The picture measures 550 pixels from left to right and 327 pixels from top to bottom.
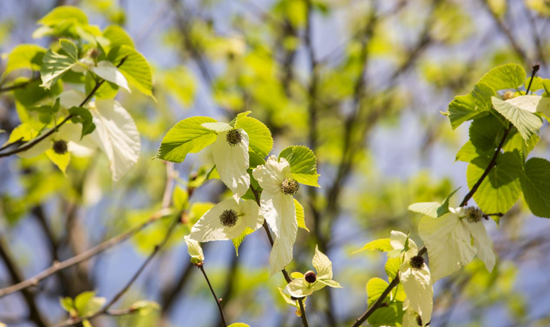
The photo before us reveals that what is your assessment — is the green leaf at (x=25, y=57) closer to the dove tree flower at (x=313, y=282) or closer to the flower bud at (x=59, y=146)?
the flower bud at (x=59, y=146)

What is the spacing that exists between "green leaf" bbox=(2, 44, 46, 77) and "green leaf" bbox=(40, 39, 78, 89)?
141mm

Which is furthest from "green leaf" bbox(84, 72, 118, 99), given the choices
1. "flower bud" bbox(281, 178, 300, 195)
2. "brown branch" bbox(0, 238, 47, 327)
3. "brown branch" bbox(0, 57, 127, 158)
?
"brown branch" bbox(0, 238, 47, 327)

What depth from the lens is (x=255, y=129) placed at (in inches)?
21.8

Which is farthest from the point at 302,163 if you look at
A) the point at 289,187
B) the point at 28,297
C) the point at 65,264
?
the point at 28,297

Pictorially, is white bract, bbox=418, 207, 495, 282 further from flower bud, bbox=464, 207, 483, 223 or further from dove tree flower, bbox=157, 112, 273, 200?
dove tree flower, bbox=157, 112, 273, 200

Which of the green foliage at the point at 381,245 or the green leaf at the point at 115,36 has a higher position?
the green leaf at the point at 115,36

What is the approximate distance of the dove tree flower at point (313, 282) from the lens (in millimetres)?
548

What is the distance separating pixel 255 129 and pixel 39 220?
2.01 meters

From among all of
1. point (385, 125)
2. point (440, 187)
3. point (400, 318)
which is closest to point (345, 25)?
point (385, 125)

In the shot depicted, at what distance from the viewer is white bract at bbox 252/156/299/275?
20.0 inches

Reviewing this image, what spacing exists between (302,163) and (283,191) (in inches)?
1.8

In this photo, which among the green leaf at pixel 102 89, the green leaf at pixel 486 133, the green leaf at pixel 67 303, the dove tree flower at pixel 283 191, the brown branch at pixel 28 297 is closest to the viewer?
the dove tree flower at pixel 283 191

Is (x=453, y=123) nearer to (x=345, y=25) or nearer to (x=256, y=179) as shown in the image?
(x=256, y=179)

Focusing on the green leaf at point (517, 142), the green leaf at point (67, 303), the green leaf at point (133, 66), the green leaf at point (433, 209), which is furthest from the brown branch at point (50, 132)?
the green leaf at point (517, 142)
